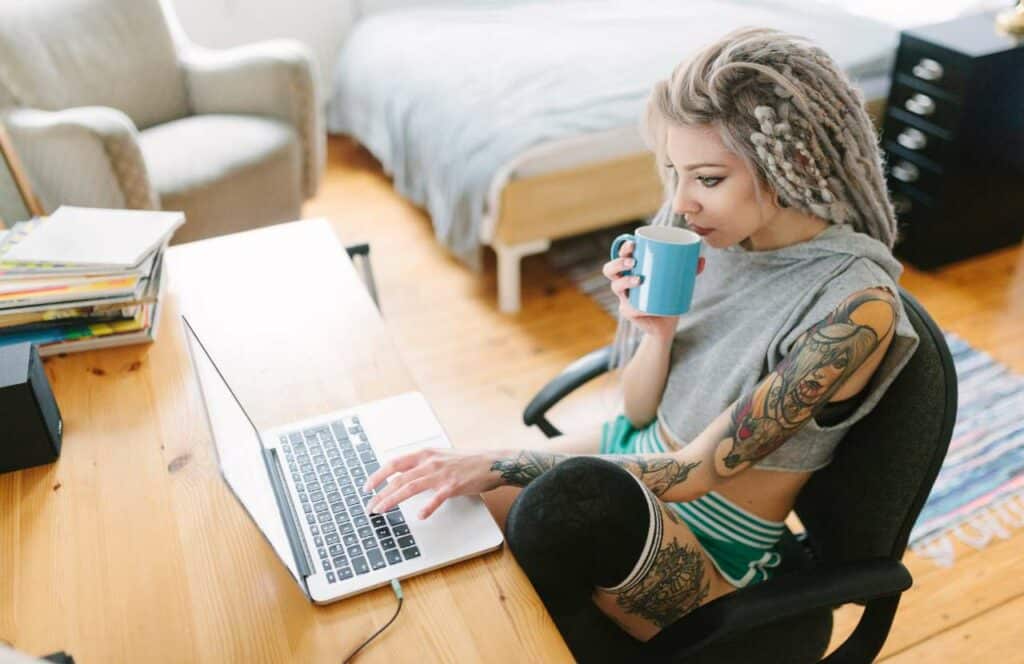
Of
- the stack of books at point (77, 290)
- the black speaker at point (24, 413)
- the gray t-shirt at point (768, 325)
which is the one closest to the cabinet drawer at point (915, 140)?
the gray t-shirt at point (768, 325)

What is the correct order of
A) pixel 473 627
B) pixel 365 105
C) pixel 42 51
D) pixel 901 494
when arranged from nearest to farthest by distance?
1. pixel 473 627
2. pixel 901 494
3. pixel 42 51
4. pixel 365 105

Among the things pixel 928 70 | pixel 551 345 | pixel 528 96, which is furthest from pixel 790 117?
pixel 928 70

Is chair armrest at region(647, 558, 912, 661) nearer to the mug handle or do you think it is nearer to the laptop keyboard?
the laptop keyboard

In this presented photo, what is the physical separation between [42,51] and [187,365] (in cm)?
180

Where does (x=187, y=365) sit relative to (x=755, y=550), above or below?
above

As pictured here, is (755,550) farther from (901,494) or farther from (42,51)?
(42,51)

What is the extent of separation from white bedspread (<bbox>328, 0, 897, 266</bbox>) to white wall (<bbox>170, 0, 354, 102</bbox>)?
286mm

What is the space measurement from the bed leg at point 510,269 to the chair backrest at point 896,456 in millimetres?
1520

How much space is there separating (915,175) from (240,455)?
236cm

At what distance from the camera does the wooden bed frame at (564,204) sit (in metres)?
2.40

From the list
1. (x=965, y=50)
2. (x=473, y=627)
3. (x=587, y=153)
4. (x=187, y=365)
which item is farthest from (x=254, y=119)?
(x=473, y=627)

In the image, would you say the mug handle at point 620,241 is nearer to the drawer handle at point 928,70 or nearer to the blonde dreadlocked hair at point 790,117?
the blonde dreadlocked hair at point 790,117

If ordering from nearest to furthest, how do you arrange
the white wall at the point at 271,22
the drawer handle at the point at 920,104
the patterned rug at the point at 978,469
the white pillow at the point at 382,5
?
the patterned rug at the point at 978,469
the drawer handle at the point at 920,104
the white wall at the point at 271,22
the white pillow at the point at 382,5

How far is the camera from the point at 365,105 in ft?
10.7
